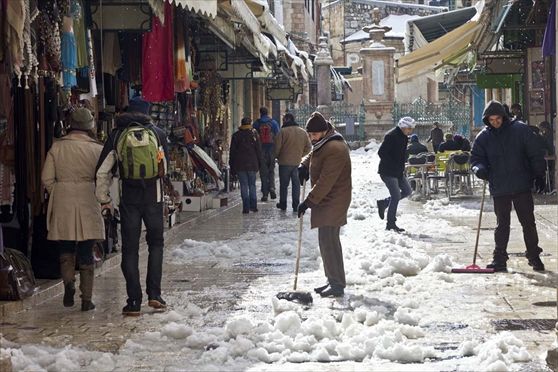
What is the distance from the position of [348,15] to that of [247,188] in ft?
214

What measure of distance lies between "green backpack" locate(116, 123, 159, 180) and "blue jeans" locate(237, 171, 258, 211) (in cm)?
1065

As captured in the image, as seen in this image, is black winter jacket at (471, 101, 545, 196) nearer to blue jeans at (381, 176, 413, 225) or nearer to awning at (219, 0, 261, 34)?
awning at (219, 0, 261, 34)

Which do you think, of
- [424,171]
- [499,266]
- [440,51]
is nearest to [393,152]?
[499,266]

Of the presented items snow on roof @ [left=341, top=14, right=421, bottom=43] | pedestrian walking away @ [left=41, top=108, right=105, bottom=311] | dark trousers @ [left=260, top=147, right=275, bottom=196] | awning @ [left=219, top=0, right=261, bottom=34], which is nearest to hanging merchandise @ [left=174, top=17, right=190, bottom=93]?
awning @ [left=219, top=0, right=261, bottom=34]

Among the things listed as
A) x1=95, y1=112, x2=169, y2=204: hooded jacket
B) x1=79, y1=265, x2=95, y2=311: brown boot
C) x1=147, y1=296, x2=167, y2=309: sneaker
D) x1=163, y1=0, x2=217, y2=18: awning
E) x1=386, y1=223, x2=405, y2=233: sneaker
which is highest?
x1=163, y1=0, x2=217, y2=18: awning

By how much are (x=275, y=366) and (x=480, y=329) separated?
1888 millimetres

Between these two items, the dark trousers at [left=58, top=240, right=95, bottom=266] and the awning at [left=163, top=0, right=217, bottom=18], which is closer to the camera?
the dark trousers at [left=58, top=240, right=95, bottom=266]

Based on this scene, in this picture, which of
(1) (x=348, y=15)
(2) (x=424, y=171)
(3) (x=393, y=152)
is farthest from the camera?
(1) (x=348, y=15)

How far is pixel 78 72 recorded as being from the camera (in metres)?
12.2

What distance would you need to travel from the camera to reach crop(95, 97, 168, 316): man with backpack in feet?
29.7

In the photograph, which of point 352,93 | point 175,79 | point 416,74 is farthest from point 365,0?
point 175,79

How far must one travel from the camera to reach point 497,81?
86.5ft

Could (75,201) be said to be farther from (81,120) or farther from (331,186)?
(331,186)

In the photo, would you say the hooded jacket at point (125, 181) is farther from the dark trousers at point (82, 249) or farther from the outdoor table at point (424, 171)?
the outdoor table at point (424, 171)
